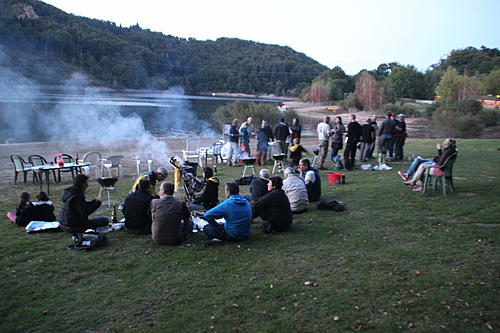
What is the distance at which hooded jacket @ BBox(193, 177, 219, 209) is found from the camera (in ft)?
25.7

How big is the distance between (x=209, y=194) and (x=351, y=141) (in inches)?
262

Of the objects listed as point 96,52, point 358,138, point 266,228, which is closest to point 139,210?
point 266,228

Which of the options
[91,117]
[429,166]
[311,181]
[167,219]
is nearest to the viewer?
[167,219]

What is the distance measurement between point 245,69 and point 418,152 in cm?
9988

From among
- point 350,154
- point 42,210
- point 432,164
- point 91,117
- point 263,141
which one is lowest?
point 42,210

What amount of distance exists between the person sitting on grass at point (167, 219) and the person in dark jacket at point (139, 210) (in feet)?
1.53

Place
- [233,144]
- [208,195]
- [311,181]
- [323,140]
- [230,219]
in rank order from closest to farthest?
[230,219]
[208,195]
[311,181]
[323,140]
[233,144]

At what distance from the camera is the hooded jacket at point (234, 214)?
6.26 m

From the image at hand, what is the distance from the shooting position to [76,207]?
21.1 feet

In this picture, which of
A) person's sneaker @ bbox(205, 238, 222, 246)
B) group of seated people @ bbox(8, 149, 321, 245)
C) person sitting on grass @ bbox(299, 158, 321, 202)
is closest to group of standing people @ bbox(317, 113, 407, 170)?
person sitting on grass @ bbox(299, 158, 321, 202)

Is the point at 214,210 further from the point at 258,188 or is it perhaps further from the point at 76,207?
the point at 76,207

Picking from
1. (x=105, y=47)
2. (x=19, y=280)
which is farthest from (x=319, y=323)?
(x=105, y=47)

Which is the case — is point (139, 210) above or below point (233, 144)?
below

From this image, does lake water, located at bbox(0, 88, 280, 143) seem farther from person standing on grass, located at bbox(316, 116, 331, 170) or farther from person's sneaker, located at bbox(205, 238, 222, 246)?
person's sneaker, located at bbox(205, 238, 222, 246)
